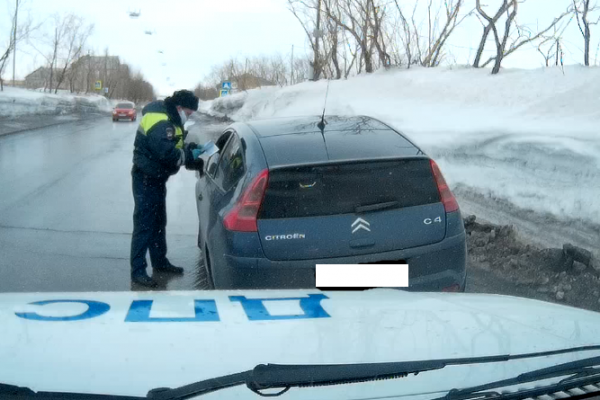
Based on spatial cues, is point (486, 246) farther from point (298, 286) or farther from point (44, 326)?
point (44, 326)

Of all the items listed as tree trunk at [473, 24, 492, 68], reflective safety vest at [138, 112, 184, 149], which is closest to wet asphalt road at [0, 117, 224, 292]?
reflective safety vest at [138, 112, 184, 149]

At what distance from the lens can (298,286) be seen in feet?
13.5

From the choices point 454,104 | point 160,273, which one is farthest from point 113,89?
point 160,273

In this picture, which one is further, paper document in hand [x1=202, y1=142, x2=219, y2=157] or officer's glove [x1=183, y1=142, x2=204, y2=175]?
officer's glove [x1=183, y1=142, x2=204, y2=175]

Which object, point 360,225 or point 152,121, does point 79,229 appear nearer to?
point 152,121

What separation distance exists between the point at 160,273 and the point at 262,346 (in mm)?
4282

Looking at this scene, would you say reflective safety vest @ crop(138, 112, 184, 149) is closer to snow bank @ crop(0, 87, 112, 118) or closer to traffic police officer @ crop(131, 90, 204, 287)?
traffic police officer @ crop(131, 90, 204, 287)

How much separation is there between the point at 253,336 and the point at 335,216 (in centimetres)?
176

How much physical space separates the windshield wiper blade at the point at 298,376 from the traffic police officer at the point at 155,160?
390 centimetres

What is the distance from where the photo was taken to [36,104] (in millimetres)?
39625

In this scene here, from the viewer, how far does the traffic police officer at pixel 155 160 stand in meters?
5.67

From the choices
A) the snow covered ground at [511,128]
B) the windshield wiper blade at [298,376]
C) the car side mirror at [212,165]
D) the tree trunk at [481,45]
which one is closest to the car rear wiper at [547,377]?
the windshield wiper blade at [298,376]

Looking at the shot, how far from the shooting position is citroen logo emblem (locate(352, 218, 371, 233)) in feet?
13.4

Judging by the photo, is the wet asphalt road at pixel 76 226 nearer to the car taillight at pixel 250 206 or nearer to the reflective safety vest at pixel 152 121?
the reflective safety vest at pixel 152 121
